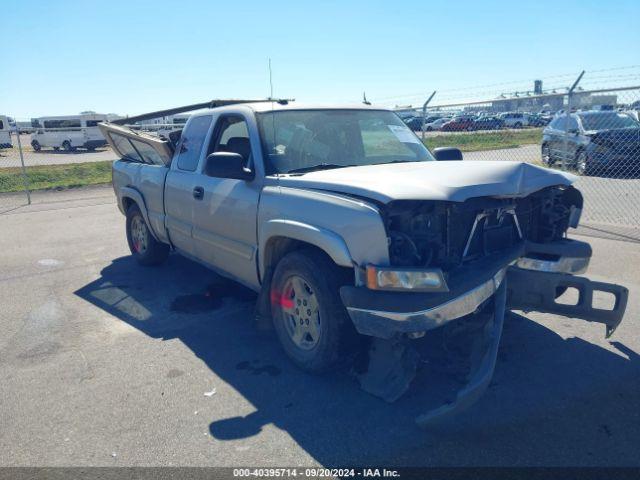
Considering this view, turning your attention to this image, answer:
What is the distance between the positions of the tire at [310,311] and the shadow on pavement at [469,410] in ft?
0.62

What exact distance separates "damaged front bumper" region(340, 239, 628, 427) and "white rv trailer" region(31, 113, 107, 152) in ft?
113

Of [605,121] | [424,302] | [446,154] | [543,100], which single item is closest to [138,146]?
[446,154]

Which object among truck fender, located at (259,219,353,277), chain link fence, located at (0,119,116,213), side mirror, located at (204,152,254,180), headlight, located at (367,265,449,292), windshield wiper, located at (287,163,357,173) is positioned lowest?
chain link fence, located at (0,119,116,213)

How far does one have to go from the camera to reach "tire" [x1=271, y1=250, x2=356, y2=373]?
365 cm

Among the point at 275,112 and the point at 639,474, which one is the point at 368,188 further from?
the point at 639,474

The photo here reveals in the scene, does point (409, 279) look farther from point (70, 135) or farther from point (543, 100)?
point (70, 135)

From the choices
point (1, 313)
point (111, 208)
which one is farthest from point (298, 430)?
point (111, 208)

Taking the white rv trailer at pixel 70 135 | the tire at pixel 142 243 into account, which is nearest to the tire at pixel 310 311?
the tire at pixel 142 243

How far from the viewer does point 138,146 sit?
6.86 meters

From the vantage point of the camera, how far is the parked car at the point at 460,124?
48.5 feet

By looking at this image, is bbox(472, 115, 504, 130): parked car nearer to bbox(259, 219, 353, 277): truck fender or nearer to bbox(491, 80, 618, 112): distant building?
bbox(491, 80, 618, 112): distant building

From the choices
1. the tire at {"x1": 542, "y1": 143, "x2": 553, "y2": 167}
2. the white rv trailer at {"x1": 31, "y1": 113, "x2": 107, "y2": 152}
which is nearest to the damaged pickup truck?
the tire at {"x1": 542, "y1": 143, "x2": 553, "y2": 167}

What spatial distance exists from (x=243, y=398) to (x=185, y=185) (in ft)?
8.18

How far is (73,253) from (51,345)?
3744mm
